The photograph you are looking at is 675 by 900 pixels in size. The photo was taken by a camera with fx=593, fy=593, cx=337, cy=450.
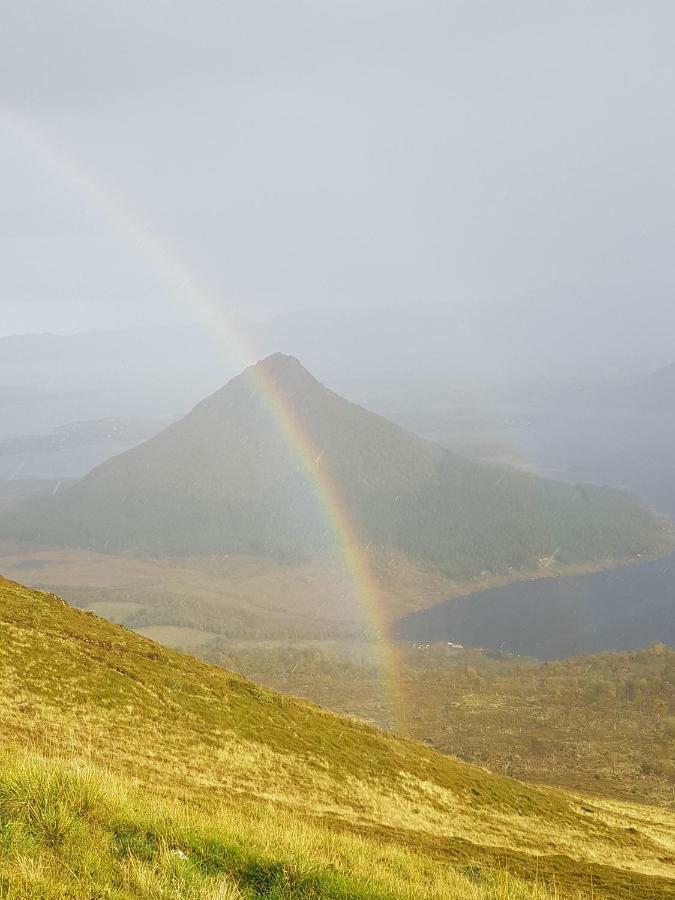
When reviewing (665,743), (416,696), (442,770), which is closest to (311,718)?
(442,770)

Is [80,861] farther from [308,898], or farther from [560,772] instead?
[560,772]

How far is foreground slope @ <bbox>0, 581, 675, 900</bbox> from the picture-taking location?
8.62m

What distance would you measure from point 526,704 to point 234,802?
346 feet

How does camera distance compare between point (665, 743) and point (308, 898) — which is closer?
point (308, 898)

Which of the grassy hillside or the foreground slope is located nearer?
the foreground slope

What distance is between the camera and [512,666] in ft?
524

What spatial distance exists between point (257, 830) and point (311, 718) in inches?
1161

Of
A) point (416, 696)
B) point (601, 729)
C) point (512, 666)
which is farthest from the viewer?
point (512, 666)

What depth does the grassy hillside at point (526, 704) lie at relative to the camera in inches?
2896

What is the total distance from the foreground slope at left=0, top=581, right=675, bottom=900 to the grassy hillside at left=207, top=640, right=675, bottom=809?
97.6 feet

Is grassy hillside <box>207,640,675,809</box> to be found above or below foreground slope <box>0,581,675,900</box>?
below

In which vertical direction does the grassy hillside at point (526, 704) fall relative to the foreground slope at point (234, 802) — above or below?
below

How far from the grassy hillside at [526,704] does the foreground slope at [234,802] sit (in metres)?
29.8

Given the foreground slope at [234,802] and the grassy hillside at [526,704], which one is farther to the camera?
the grassy hillside at [526,704]
